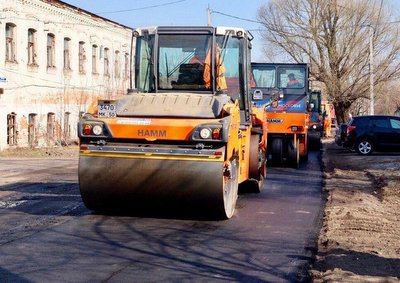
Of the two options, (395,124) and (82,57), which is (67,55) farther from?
(395,124)

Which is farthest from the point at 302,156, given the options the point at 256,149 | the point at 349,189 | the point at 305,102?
the point at 256,149

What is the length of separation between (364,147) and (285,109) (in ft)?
24.9

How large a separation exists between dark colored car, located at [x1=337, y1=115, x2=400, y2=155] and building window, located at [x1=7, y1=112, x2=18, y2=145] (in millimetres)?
14082

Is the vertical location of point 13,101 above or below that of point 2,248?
above

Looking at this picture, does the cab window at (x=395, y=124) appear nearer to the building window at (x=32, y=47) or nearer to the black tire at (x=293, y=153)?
the black tire at (x=293, y=153)

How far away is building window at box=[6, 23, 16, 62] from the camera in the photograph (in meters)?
28.6

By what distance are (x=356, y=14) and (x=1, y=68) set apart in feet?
91.0

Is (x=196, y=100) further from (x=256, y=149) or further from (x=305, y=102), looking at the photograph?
(x=305, y=102)

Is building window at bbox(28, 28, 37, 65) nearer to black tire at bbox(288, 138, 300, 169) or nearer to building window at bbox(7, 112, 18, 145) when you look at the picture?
building window at bbox(7, 112, 18, 145)

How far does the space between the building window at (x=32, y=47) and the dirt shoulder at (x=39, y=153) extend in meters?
4.04

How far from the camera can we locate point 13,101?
28844 millimetres

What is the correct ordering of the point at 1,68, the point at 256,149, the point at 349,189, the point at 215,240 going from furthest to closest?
the point at 1,68, the point at 349,189, the point at 256,149, the point at 215,240

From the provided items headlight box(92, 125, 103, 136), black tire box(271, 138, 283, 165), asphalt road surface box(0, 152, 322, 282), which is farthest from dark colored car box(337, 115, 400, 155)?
headlight box(92, 125, 103, 136)

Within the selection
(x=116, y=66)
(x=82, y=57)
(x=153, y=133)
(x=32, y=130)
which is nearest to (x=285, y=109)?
(x=153, y=133)
